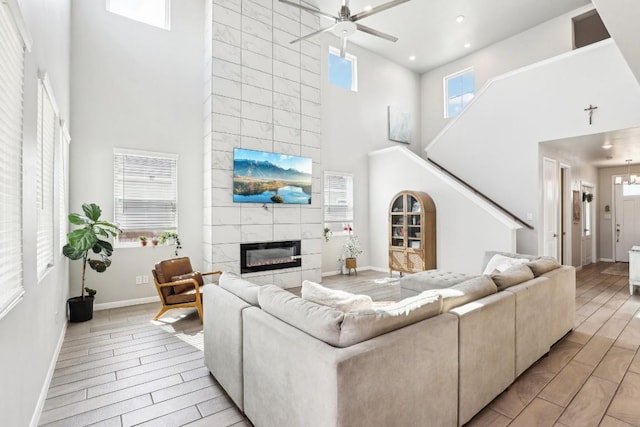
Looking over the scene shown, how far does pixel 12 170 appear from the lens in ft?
5.55

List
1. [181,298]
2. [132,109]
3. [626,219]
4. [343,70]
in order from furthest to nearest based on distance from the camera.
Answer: [626,219] → [343,70] → [132,109] → [181,298]

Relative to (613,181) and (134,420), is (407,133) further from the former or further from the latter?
(134,420)

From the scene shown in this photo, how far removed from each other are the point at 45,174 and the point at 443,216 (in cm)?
618

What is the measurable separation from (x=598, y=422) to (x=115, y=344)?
426cm

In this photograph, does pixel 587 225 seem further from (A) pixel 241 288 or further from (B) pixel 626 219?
(A) pixel 241 288

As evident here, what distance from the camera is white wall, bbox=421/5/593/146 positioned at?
704 cm

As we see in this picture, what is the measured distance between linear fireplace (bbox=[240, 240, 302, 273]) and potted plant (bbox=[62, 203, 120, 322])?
203 centimetres

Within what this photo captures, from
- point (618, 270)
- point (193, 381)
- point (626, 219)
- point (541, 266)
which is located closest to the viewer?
point (193, 381)

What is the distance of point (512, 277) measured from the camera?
2748 millimetres

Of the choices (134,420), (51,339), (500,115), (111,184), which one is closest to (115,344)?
(51,339)

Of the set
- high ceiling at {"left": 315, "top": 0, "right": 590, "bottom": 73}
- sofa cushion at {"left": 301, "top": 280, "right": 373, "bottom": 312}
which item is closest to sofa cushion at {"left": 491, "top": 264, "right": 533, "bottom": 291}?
sofa cushion at {"left": 301, "top": 280, "right": 373, "bottom": 312}

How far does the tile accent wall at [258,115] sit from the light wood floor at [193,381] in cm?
183

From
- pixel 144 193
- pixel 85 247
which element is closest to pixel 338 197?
pixel 144 193

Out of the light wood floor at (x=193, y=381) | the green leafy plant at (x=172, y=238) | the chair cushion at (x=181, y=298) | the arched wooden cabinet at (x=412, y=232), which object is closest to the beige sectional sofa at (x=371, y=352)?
the light wood floor at (x=193, y=381)
